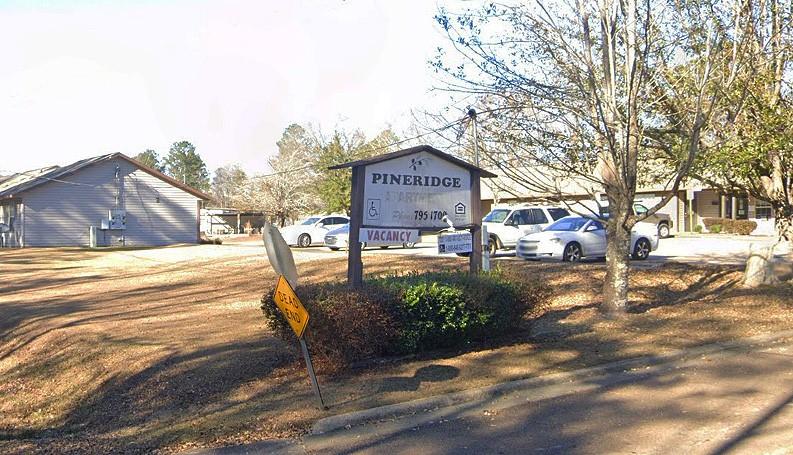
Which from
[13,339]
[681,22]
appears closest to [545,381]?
[681,22]

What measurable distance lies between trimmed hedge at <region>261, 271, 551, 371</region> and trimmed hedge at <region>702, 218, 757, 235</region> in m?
32.0

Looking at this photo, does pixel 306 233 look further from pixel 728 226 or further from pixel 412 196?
pixel 412 196

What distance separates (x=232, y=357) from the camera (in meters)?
10.2

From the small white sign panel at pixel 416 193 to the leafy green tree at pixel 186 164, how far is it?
9554cm

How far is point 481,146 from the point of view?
12.4 m

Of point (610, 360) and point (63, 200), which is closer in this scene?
point (610, 360)

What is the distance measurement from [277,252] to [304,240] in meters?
28.4

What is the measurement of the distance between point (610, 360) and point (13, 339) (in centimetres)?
1096

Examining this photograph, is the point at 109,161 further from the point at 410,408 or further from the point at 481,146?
the point at 410,408

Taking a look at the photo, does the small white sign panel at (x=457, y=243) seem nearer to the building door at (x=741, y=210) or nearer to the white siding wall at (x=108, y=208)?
the white siding wall at (x=108, y=208)

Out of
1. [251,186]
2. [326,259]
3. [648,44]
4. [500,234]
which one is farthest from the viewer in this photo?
[251,186]

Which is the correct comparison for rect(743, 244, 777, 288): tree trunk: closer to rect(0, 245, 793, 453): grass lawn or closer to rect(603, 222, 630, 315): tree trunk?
rect(0, 245, 793, 453): grass lawn

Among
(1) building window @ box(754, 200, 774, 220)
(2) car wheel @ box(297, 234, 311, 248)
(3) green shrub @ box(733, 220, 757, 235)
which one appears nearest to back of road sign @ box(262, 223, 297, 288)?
(2) car wheel @ box(297, 234, 311, 248)

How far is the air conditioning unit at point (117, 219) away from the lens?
39312mm
